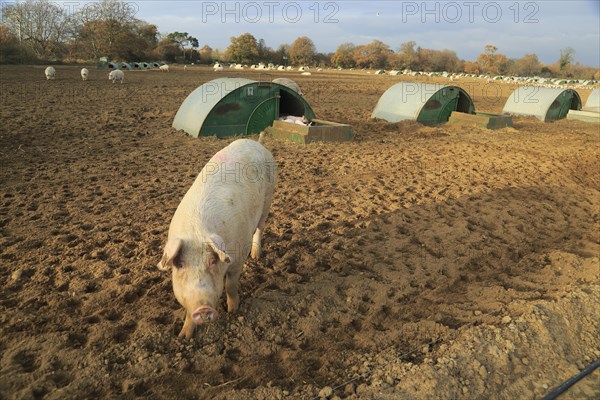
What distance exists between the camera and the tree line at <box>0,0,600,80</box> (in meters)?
50.6

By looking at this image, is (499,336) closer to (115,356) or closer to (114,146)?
(115,356)

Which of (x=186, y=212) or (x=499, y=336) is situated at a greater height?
(x=186, y=212)

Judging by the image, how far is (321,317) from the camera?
13.4ft

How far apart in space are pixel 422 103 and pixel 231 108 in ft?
A: 23.7

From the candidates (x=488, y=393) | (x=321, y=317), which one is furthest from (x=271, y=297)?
(x=488, y=393)

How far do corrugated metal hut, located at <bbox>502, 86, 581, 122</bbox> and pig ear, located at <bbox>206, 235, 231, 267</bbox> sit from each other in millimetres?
19508

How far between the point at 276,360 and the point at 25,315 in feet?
7.91

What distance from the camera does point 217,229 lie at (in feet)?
11.7

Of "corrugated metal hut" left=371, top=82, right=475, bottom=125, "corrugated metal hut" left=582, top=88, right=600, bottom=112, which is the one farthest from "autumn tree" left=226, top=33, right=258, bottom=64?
"corrugated metal hut" left=371, top=82, right=475, bottom=125

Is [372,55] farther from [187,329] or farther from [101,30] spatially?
[187,329]

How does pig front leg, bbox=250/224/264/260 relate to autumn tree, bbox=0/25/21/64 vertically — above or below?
below

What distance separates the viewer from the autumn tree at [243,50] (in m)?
87.5

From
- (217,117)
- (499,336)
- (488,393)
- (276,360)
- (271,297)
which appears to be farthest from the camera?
(217,117)

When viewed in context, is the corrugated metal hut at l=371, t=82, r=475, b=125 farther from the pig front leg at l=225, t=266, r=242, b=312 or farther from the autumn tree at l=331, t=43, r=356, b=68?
the autumn tree at l=331, t=43, r=356, b=68
